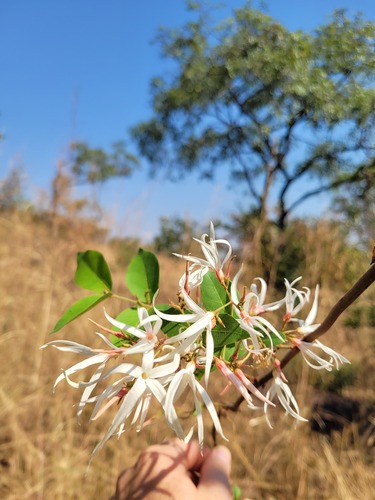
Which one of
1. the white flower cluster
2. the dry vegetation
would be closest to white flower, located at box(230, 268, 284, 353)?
the white flower cluster

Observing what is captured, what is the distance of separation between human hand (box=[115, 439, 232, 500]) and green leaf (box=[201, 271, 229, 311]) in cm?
19

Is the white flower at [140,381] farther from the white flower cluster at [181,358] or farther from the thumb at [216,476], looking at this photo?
the thumb at [216,476]

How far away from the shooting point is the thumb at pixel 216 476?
33 cm

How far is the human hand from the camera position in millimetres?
319

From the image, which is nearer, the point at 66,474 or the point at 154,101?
the point at 66,474

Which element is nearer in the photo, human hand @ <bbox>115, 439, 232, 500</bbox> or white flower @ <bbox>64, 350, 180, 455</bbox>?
white flower @ <bbox>64, 350, 180, 455</bbox>

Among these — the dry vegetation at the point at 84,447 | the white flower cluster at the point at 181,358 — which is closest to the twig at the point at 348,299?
the white flower cluster at the point at 181,358

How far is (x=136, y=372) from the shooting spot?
16 cm

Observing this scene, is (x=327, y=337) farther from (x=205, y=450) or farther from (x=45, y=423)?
(x=205, y=450)

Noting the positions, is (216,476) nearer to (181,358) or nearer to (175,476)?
(175,476)

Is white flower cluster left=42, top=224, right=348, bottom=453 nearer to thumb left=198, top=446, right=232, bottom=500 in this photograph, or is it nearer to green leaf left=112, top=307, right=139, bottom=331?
green leaf left=112, top=307, right=139, bottom=331

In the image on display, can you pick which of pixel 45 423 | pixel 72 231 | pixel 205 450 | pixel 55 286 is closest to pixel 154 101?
pixel 72 231

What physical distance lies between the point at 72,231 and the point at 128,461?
204 centimetres

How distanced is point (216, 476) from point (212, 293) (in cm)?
22
